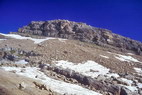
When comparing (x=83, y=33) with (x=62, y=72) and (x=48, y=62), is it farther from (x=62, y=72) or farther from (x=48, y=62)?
(x=62, y=72)

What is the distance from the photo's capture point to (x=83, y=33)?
5359 cm

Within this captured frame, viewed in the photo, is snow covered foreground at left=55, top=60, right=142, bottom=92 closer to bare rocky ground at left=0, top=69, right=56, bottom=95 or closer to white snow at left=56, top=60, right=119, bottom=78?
white snow at left=56, top=60, right=119, bottom=78

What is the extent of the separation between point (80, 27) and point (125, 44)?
40.2 ft

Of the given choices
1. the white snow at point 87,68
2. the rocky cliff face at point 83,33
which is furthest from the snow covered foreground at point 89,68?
the rocky cliff face at point 83,33

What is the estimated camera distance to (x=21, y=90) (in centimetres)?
1391

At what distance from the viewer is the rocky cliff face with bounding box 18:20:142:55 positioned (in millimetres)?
52219

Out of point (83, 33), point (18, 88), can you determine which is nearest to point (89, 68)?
point (18, 88)

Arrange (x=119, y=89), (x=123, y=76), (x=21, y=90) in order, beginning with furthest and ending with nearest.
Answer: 1. (x=123, y=76)
2. (x=119, y=89)
3. (x=21, y=90)

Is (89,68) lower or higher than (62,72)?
higher

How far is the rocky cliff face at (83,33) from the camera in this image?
52219 mm

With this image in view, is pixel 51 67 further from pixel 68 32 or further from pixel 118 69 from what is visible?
pixel 68 32

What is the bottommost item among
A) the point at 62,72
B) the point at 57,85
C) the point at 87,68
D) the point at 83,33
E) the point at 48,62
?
the point at 57,85

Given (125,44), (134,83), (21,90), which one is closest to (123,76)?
(134,83)

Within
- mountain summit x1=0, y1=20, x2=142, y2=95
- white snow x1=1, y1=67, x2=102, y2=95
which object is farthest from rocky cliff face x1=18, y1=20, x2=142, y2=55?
white snow x1=1, y1=67, x2=102, y2=95
